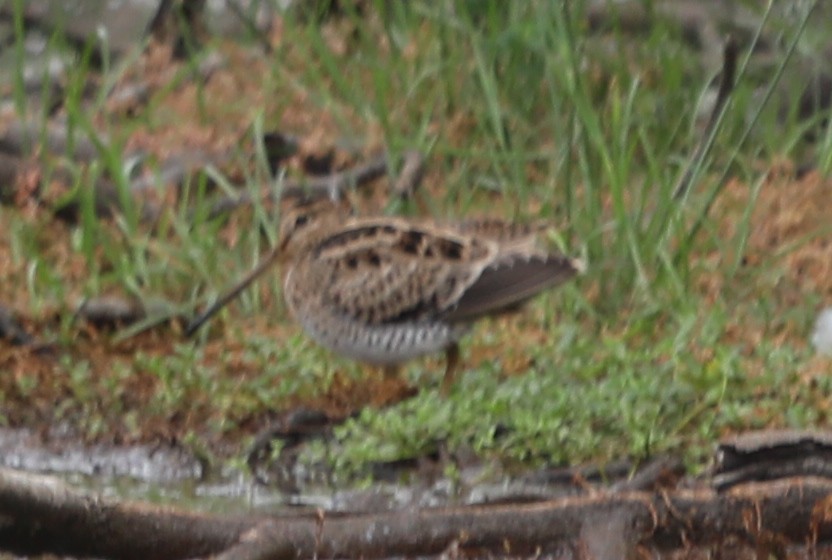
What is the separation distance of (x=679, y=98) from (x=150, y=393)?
3.06 m

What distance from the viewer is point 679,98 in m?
7.46

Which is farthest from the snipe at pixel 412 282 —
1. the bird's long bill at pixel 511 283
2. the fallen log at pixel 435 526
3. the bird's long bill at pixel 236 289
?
the fallen log at pixel 435 526

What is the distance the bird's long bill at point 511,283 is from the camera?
16.7 ft

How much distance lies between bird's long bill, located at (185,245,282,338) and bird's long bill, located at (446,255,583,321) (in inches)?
33.6

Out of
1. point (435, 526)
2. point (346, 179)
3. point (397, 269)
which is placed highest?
point (346, 179)

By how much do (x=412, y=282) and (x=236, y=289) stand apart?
2.67 ft

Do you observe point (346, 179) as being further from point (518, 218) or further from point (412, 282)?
point (412, 282)

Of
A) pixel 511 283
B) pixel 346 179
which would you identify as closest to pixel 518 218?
pixel 346 179

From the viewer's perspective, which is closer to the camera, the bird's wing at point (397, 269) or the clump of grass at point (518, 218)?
the clump of grass at point (518, 218)

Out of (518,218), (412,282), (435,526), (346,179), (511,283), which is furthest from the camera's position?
(346,179)

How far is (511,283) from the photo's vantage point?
5.14 m

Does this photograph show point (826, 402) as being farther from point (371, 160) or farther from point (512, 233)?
point (371, 160)

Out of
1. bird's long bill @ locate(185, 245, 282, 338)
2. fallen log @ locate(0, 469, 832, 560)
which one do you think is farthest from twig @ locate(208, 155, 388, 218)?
fallen log @ locate(0, 469, 832, 560)

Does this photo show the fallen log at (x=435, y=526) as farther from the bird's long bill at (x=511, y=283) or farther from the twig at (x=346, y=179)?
the twig at (x=346, y=179)
